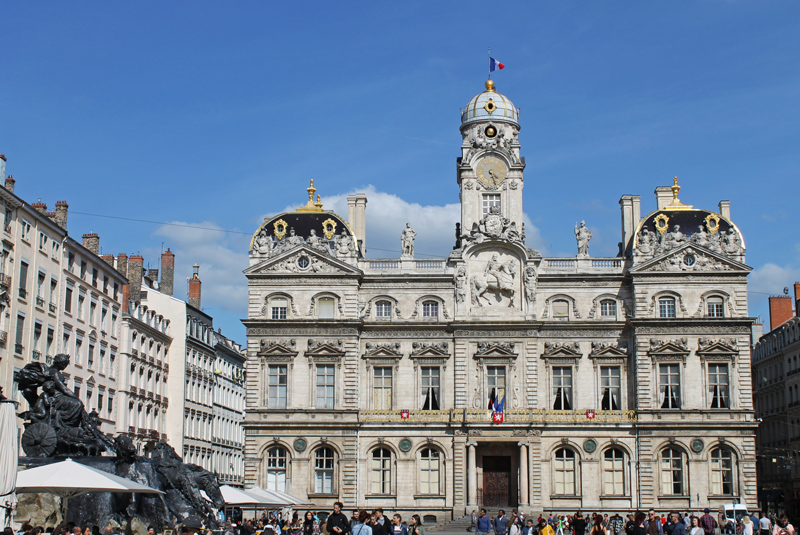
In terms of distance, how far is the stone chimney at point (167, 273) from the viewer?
→ 8219cm

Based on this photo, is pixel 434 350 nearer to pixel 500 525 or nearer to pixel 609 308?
pixel 609 308

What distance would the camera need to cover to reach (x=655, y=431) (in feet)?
209

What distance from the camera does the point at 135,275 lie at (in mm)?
74812

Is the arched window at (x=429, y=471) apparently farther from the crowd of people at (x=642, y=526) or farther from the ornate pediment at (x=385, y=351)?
the ornate pediment at (x=385, y=351)

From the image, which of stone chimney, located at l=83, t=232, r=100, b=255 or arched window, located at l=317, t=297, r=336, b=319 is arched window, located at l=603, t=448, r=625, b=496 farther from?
stone chimney, located at l=83, t=232, r=100, b=255

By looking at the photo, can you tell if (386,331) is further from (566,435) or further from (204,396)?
(204,396)

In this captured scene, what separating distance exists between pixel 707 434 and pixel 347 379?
22.2 metres

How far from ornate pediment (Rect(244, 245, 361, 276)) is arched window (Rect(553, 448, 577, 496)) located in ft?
55.6

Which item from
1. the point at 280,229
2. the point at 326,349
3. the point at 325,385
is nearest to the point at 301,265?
the point at 280,229

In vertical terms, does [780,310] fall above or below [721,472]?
above

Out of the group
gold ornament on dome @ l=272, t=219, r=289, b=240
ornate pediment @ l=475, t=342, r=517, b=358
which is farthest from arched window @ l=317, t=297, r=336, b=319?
ornate pediment @ l=475, t=342, r=517, b=358

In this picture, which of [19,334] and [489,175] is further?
[489,175]

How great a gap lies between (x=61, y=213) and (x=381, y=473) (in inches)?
976

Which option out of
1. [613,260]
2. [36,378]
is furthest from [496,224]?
[36,378]
